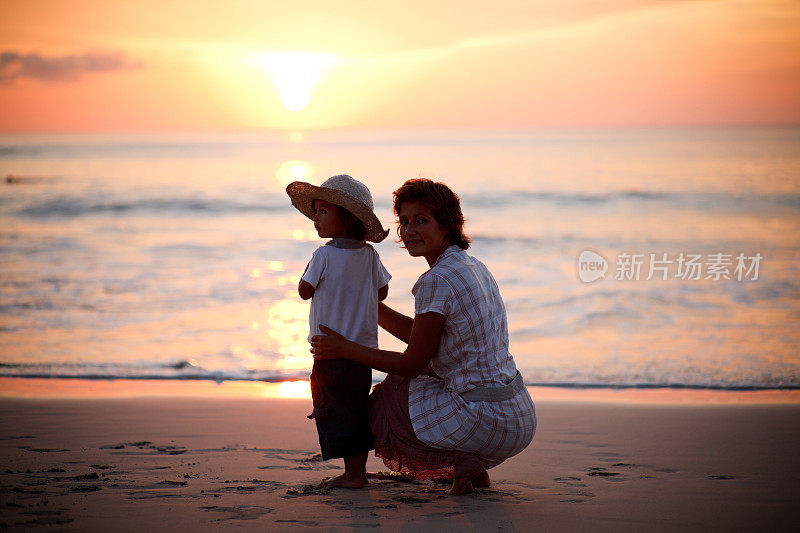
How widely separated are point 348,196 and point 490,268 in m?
10.0

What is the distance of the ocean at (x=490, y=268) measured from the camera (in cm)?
687

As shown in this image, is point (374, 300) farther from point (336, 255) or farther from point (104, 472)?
point (104, 472)

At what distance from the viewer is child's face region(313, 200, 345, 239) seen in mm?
3465

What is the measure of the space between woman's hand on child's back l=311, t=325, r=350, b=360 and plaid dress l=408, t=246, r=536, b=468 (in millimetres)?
341

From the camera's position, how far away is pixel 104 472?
365 centimetres

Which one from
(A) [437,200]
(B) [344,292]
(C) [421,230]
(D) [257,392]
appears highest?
(A) [437,200]

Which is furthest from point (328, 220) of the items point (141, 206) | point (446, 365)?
point (141, 206)

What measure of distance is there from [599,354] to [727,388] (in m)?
1.35

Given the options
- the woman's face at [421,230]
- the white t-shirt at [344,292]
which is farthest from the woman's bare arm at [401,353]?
the woman's face at [421,230]

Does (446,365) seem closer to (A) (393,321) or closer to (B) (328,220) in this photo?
(A) (393,321)

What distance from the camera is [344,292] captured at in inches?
133

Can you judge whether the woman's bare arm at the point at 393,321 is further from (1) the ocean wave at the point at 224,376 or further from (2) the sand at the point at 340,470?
(1) the ocean wave at the point at 224,376

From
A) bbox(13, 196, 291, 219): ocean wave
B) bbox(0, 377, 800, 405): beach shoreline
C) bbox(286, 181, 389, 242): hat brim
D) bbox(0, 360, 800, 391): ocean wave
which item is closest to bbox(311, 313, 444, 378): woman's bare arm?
bbox(286, 181, 389, 242): hat brim

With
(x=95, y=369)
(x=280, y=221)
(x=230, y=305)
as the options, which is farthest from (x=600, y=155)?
(x=95, y=369)
